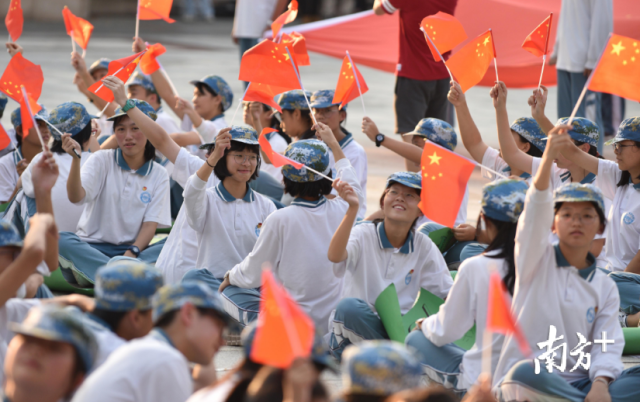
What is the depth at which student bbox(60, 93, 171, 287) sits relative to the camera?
5539 mm

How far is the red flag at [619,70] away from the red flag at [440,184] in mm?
826

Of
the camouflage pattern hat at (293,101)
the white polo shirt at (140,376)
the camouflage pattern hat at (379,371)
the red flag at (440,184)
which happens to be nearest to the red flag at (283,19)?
the camouflage pattern hat at (293,101)

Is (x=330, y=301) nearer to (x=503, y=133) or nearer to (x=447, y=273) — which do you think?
(x=447, y=273)

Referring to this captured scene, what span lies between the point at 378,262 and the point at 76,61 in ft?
11.5

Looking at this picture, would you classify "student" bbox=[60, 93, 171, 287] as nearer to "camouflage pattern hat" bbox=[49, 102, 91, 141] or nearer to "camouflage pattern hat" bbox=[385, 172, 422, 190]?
"camouflage pattern hat" bbox=[49, 102, 91, 141]

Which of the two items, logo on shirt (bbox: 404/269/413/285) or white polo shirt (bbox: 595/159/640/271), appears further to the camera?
white polo shirt (bbox: 595/159/640/271)

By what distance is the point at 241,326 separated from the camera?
193 inches

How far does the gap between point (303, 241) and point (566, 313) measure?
161cm

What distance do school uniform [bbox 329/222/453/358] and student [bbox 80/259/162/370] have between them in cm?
162

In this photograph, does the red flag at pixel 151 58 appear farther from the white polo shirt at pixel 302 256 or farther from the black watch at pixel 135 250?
the white polo shirt at pixel 302 256

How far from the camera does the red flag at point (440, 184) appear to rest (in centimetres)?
422

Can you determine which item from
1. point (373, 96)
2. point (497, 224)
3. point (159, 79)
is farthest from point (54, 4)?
point (497, 224)

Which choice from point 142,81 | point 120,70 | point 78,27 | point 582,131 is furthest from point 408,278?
point 142,81

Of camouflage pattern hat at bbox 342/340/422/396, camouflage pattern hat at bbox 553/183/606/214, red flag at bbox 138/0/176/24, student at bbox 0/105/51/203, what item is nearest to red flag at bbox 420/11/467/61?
red flag at bbox 138/0/176/24
